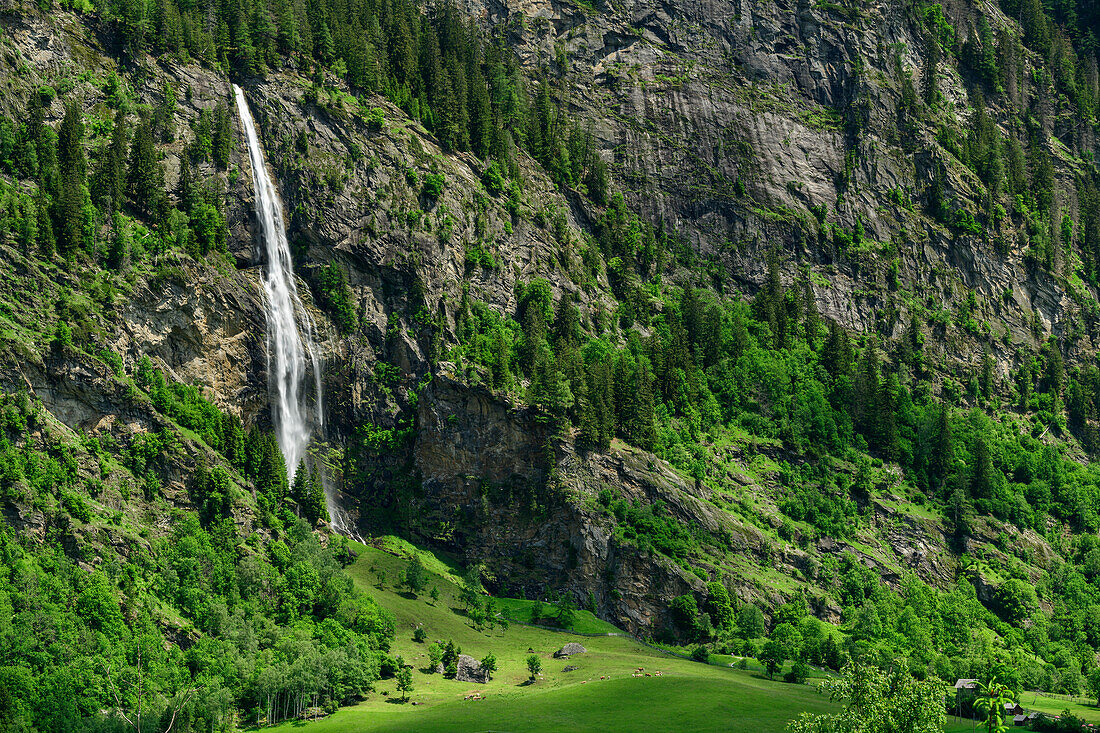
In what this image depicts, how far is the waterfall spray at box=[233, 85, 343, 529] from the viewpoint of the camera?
18412cm

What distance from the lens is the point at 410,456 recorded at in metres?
191

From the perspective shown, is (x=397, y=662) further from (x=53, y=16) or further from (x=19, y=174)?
(x=53, y=16)

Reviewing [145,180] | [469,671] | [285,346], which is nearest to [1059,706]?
[469,671]

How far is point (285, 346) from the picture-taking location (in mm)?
187625

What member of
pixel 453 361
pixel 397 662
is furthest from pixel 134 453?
pixel 453 361

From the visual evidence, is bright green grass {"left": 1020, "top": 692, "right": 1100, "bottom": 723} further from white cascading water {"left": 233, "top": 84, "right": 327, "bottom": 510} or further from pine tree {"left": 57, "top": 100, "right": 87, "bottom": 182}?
pine tree {"left": 57, "top": 100, "right": 87, "bottom": 182}

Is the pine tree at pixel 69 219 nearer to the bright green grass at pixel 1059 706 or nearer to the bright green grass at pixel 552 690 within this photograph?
the bright green grass at pixel 552 690

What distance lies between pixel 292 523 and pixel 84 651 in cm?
4702

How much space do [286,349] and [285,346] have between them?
0.58 m

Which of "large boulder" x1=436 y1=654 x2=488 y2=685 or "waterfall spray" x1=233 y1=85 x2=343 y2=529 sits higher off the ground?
"waterfall spray" x1=233 y1=85 x2=343 y2=529

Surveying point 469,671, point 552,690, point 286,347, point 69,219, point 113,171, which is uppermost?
point 113,171

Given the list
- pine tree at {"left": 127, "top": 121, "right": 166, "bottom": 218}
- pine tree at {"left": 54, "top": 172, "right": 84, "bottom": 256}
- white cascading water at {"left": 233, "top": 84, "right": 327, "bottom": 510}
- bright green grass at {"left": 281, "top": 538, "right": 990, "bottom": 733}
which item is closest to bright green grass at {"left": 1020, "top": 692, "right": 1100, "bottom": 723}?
bright green grass at {"left": 281, "top": 538, "right": 990, "bottom": 733}

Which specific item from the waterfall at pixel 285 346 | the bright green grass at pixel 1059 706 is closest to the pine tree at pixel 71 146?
the waterfall at pixel 285 346

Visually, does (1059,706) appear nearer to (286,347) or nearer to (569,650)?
(569,650)
